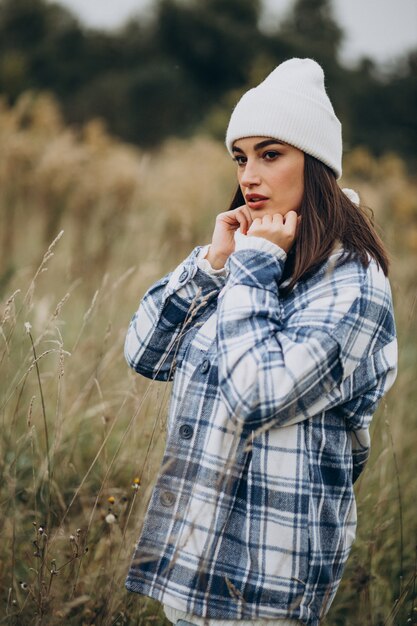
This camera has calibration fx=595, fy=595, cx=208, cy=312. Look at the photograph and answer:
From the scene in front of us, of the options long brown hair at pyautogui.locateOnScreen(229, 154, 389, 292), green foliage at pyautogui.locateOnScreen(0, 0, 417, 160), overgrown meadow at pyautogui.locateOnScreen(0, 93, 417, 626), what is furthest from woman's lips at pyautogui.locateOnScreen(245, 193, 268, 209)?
green foliage at pyautogui.locateOnScreen(0, 0, 417, 160)

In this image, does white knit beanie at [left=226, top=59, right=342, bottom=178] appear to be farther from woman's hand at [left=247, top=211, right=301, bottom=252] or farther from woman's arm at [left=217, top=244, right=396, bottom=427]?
woman's arm at [left=217, top=244, right=396, bottom=427]

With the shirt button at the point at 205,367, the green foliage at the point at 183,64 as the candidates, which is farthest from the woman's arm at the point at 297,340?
the green foliage at the point at 183,64

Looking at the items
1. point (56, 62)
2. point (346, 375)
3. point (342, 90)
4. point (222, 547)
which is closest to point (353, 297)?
point (346, 375)

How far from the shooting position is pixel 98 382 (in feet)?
8.46

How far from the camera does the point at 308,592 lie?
136cm

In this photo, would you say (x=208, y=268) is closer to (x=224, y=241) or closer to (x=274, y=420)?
(x=224, y=241)

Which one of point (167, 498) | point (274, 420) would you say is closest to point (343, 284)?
point (274, 420)

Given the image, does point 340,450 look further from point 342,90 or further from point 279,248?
point 342,90

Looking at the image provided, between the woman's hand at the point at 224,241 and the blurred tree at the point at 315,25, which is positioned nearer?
the woman's hand at the point at 224,241

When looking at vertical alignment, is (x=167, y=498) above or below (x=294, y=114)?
below

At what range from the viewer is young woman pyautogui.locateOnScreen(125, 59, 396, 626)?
1.31 meters

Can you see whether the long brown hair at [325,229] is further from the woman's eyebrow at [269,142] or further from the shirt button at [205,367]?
the shirt button at [205,367]

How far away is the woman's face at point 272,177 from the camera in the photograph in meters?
1.58

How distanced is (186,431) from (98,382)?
1198 mm
